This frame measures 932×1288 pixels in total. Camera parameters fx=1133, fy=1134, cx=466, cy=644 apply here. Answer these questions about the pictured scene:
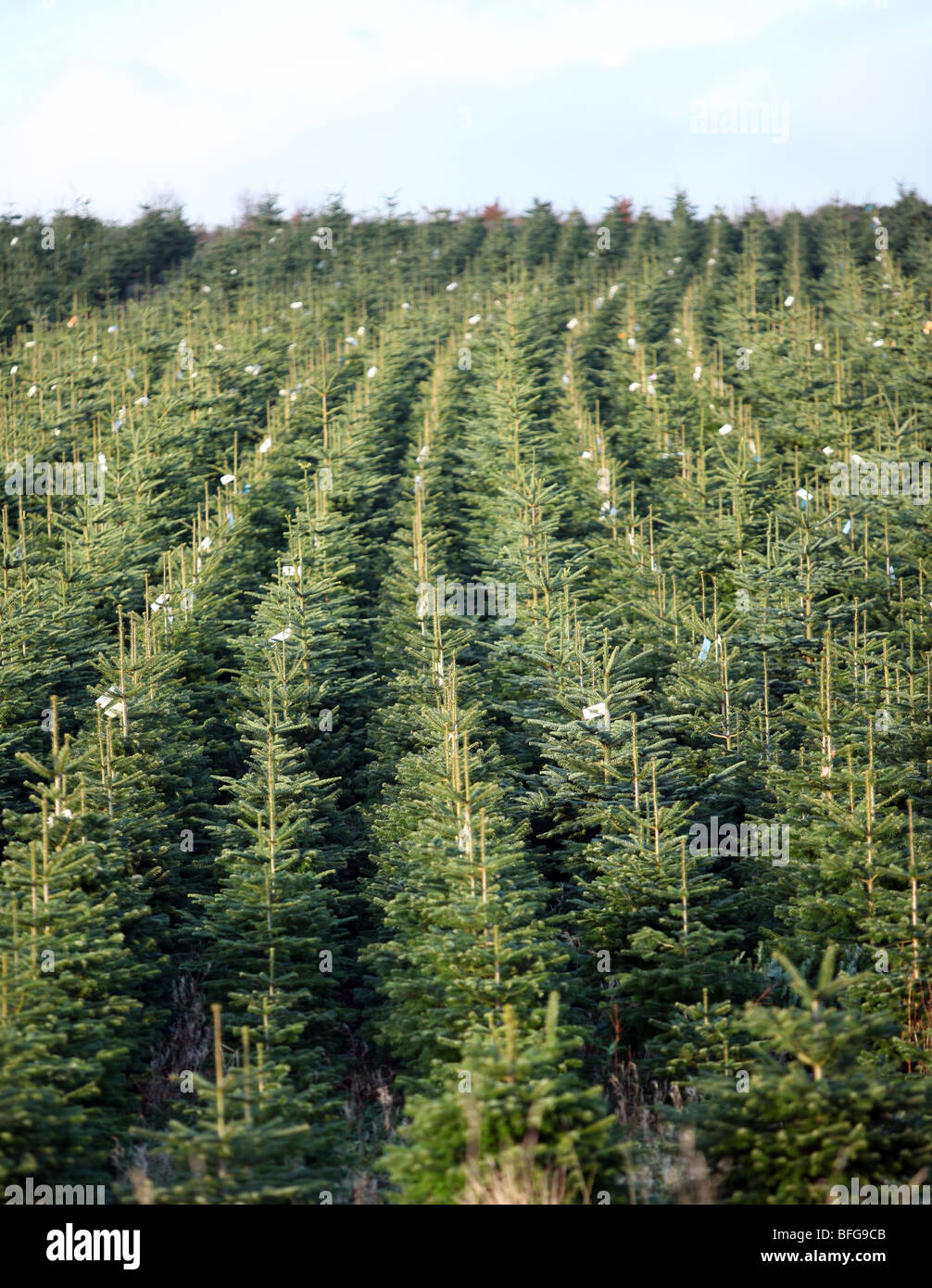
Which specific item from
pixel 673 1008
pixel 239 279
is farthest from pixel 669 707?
pixel 239 279

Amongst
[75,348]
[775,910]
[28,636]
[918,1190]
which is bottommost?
[918,1190]

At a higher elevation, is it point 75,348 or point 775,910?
point 75,348

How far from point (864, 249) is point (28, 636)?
34086mm

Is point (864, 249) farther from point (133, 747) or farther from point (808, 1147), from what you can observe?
point (808, 1147)

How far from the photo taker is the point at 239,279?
38.5 meters

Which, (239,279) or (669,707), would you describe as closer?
(669,707)

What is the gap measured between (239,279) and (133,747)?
3142 centimetres

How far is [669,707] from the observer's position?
12.1m

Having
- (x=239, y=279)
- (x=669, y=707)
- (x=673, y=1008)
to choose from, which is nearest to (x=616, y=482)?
(x=669, y=707)

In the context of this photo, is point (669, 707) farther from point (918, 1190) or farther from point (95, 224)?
point (95, 224)

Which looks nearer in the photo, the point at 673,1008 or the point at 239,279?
the point at 673,1008
